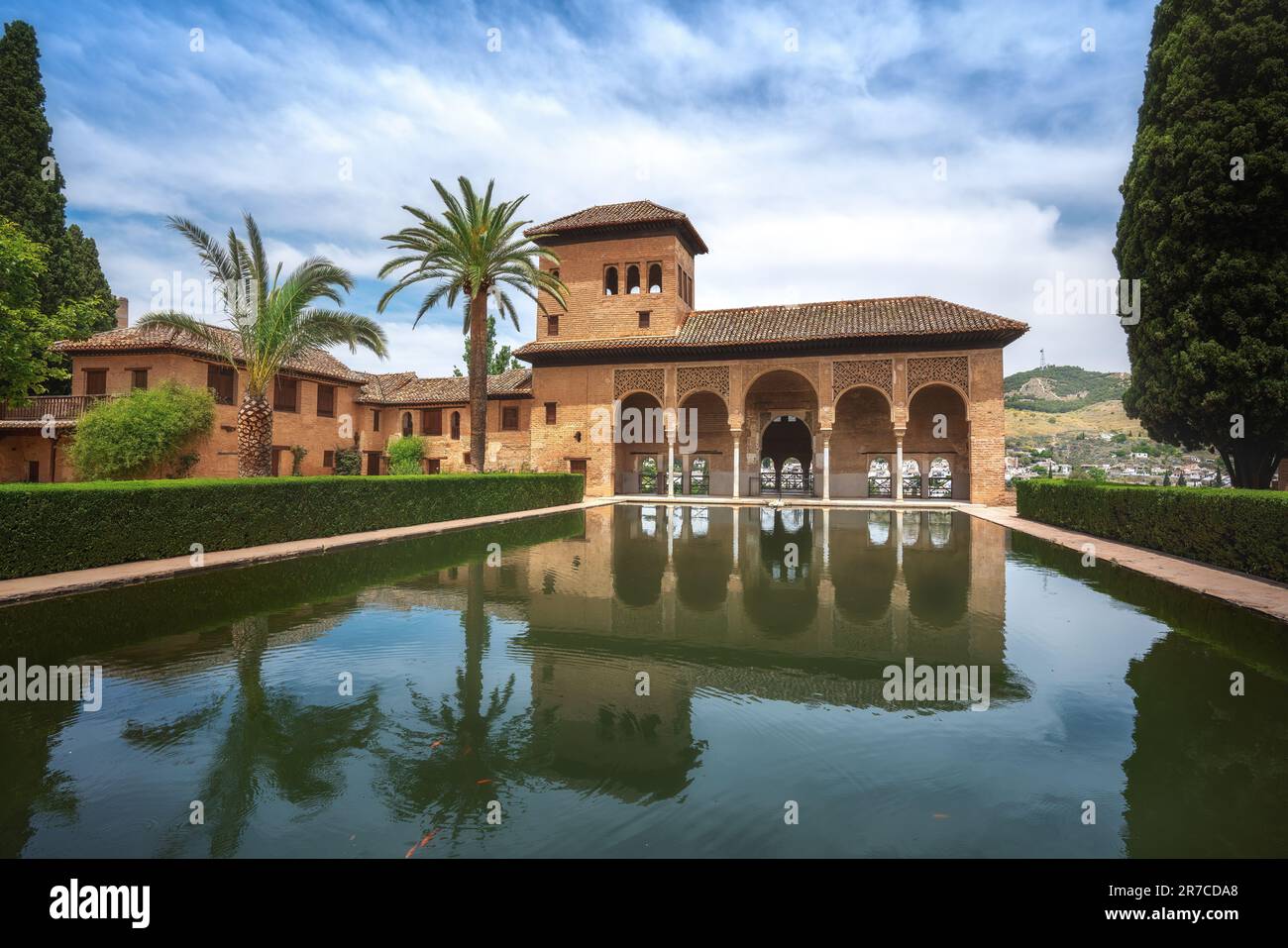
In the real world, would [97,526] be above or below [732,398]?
below

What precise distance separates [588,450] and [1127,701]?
24885 millimetres

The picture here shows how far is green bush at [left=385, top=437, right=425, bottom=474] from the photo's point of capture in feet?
100

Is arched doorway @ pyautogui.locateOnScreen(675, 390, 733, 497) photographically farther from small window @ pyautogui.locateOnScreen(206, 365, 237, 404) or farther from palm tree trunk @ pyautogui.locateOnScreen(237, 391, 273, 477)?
palm tree trunk @ pyautogui.locateOnScreen(237, 391, 273, 477)

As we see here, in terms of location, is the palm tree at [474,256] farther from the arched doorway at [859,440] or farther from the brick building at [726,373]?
the arched doorway at [859,440]

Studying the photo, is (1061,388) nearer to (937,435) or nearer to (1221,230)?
(937,435)

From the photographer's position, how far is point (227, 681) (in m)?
4.40

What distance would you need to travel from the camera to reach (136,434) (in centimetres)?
1917

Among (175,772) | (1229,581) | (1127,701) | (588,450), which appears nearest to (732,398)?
(588,450)

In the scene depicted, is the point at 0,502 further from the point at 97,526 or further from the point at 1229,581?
the point at 1229,581

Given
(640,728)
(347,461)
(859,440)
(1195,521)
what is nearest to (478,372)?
(347,461)

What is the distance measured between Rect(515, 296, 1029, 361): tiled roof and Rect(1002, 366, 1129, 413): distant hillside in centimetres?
5890

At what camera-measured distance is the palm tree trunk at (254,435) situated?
1489 centimetres

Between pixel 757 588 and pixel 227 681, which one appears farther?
pixel 757 588

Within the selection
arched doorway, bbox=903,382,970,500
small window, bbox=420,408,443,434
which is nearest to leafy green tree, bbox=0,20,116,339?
small window, bbox=420,408,443,434
